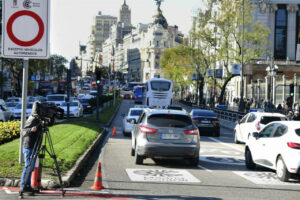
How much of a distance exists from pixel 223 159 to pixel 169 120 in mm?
3281

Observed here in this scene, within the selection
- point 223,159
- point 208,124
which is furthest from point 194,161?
point 208,124

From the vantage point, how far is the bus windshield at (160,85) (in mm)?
57406

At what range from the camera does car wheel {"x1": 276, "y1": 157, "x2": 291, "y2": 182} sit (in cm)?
1242

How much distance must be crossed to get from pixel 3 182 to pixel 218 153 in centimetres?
1041

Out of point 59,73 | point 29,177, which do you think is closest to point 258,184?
point 29,177

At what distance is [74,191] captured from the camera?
34.2ft

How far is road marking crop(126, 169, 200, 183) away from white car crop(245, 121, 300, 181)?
6.31ft

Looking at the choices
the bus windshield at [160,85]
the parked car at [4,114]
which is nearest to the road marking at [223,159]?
the parked car at [4,114]

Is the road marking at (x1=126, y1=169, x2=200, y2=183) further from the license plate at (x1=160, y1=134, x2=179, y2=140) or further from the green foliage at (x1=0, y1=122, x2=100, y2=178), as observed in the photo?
the green foliage at (x1=0, y1=122, x2=100, y2=178)

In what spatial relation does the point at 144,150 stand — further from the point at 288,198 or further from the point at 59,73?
the point at 59,73

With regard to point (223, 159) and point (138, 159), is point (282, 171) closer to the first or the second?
point (138, 159)

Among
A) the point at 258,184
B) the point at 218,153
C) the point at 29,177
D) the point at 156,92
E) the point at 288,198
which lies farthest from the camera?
the point at 156,92

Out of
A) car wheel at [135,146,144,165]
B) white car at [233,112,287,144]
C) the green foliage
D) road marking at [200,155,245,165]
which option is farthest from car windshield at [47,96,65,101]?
car wheel at [135,146,144,165]

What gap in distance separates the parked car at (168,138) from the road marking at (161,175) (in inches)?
26.1
